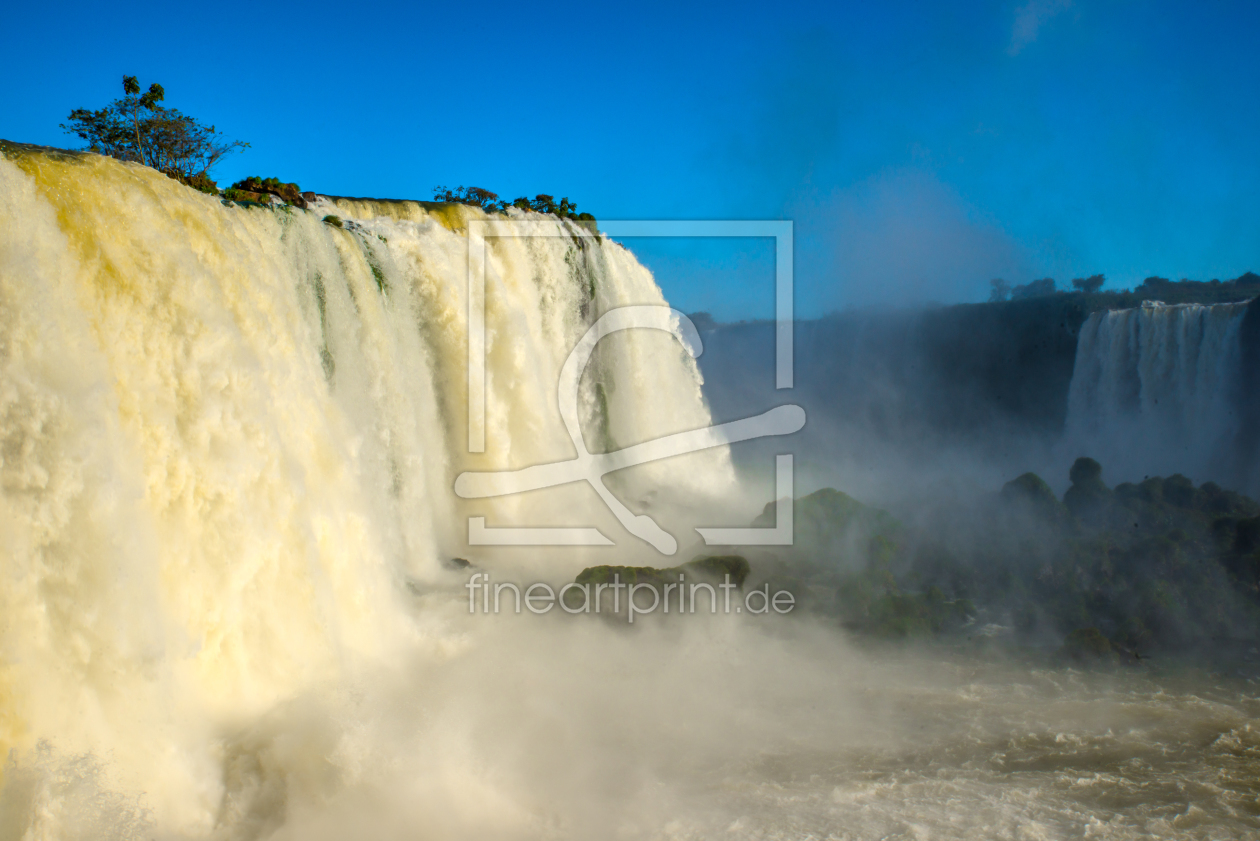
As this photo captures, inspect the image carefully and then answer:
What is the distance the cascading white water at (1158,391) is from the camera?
14.7 m

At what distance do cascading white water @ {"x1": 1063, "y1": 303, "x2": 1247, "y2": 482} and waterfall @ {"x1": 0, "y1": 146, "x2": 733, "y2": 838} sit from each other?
15.6 metres

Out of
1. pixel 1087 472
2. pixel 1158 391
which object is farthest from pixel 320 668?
pixel 1158 391

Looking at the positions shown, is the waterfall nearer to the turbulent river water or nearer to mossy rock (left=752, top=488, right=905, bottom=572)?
the turbulent river water

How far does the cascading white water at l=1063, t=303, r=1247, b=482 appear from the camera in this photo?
14.7 m

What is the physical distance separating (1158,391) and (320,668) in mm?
17379

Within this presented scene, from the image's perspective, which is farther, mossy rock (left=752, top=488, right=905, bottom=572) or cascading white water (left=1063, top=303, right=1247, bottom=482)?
cascading white water (left=1063, top=303, right=1247, bottom=482)

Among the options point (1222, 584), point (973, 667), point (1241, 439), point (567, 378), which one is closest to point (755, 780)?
point (973, 667)

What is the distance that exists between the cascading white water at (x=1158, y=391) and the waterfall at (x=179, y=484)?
15.6 meters

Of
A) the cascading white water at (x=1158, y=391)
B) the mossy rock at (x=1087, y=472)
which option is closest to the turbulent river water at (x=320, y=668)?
the mossy rock at (x=1087, y=472)

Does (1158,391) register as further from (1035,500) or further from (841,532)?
(841,532)

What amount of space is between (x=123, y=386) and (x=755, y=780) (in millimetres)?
4682

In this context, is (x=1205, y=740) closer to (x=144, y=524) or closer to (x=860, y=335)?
(x=144, y=524)

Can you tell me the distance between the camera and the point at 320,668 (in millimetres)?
5281

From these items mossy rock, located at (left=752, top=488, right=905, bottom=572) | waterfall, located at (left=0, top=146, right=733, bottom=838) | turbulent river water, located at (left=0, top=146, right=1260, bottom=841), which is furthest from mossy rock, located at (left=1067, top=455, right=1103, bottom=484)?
waterfall, located at (left=0, top=146, right=733, bottom=838)
